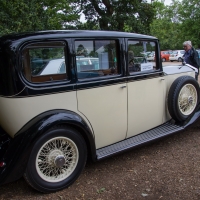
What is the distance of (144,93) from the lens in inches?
145

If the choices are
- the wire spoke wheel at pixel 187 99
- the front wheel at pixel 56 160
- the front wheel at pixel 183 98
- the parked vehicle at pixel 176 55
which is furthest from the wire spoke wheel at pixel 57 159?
the parked vehicle at pixel 176 55

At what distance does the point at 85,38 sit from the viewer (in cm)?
305

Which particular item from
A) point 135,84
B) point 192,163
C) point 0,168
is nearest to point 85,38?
point 135,84

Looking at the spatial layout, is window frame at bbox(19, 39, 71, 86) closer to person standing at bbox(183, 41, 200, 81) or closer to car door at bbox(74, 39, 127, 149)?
car door at bbox(74, 39, 127, 149)

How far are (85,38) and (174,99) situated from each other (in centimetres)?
181

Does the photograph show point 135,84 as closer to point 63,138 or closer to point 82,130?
point 82,130

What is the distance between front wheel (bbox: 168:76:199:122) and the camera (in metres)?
3.98

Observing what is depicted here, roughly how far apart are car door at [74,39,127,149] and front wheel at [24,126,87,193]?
350 millimetres

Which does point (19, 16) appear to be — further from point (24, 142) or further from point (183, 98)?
point (24, 142)

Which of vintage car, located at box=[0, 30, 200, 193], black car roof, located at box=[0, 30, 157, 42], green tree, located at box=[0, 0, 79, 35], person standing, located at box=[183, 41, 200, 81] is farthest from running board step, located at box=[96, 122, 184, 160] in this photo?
green tree, located at box=[0, 0, 79, 35]

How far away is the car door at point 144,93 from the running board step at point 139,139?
0.08m

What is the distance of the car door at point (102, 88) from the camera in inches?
120

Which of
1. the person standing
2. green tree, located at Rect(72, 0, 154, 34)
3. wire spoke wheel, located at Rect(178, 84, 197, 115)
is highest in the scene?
green tree, located at Rect(72, 0, 154, 34)

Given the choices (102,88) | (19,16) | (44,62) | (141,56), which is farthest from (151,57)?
(19,16)
